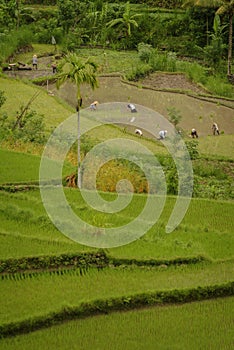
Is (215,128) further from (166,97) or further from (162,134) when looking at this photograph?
(166,97)

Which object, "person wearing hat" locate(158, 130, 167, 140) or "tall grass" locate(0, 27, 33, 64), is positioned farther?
"tall grass" locate(0, 27, 33, 64)

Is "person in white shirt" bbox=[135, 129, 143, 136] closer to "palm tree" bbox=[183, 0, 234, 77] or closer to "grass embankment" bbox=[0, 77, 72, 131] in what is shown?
"grass embankment" bbox=[0, 77, 72, 131]

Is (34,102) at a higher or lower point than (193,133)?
higher

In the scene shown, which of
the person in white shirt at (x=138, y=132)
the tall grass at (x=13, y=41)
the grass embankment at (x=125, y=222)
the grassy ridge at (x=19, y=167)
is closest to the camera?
the grass embankment at (x=125, y=222)

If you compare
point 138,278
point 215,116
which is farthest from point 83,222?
point 215,116

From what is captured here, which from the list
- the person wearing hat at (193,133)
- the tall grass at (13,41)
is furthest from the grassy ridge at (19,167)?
the tall grass at (13,41)

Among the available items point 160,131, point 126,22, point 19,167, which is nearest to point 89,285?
point 19,167

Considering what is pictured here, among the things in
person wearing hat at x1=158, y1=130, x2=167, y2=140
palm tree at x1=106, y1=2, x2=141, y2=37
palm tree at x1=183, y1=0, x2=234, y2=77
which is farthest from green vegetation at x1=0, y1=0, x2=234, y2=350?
palm tree at x1=106, y1=2, x2=141, y2=37

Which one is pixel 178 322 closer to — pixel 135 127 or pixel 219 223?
pixel 219 223

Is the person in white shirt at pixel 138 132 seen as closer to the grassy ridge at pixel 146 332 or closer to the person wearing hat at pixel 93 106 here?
the person wearing hat at pixel 93 106

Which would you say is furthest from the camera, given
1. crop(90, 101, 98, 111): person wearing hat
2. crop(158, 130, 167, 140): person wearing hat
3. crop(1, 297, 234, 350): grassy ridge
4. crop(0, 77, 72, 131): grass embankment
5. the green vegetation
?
crop(90, 101, 98, 111): person wearing hat

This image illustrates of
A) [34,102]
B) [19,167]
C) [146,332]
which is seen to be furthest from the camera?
[34,102]
